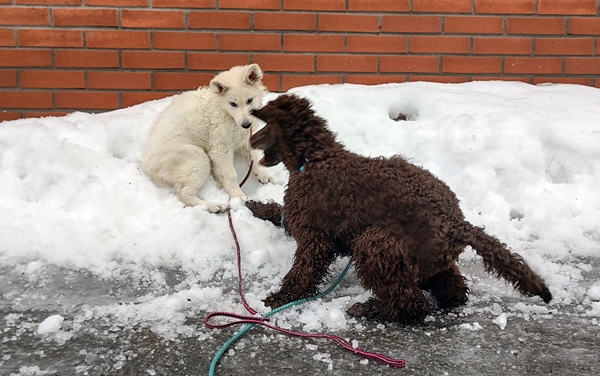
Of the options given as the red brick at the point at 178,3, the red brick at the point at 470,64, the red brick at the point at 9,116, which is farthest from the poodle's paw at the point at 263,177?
the red brick at the point at 9,116

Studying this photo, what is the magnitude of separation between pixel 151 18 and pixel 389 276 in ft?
11.9

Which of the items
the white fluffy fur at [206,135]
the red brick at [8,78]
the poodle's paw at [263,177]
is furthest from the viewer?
the red brick at [8,78]

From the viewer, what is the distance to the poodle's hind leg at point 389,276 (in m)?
2.52

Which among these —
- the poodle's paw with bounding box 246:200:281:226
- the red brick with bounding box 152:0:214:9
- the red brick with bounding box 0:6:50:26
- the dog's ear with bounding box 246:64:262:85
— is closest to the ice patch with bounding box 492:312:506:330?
the poodle's paw with bounding box 246:200:281:226

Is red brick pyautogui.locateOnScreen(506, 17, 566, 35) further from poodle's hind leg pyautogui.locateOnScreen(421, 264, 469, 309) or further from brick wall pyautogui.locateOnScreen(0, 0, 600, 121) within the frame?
poodle's hind leg pyautogui.locateOnScreen(421, 264, 469, 309)

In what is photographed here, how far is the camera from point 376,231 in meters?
2.60

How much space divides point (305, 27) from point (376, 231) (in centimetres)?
299

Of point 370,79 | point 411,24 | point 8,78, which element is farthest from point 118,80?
point 411,24

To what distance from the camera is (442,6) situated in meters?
5.00

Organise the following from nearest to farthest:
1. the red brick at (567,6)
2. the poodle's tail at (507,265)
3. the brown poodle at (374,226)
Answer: the poodle's tail at (507,265)
the brown poodle at (374,226)
the red brick at (567,6)

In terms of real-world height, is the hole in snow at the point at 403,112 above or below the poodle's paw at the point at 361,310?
above

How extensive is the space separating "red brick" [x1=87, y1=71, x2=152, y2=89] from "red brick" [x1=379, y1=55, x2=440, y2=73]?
2.31 meters

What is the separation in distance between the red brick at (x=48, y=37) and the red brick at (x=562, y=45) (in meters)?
4.46

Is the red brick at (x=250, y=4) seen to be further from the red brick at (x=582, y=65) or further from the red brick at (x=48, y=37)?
the red brick at (x=582, y=65)
